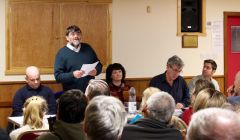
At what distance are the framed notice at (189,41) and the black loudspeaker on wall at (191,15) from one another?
14 cm

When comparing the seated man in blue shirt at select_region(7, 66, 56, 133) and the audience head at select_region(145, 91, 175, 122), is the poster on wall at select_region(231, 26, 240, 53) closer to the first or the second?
the seated man in blue shirt at select_region(7, 66, 56, 133)

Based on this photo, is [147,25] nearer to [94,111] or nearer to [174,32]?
[174,32]

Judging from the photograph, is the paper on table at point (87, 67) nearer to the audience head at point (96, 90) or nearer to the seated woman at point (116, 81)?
the seated woman at point (116, 81)

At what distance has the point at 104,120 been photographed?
2191 millimetres

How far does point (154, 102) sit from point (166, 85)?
108 inches

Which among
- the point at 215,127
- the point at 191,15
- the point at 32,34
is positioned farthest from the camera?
the point at 191,15

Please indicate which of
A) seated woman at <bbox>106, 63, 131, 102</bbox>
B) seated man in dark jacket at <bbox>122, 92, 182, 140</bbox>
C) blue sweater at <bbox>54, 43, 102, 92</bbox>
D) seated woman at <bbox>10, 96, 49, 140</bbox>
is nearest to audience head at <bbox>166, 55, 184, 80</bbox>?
seated woman at <bbox>106, 63, 131, 102</bbox>

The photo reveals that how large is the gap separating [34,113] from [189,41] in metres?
4.02

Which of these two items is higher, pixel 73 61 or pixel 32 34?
pixel 32 34

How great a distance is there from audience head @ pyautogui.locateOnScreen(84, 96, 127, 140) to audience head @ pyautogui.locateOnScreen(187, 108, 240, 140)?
66 centimetres

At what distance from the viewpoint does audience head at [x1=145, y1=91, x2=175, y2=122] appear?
3.22 meters

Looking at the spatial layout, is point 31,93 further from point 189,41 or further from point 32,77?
point 189,41

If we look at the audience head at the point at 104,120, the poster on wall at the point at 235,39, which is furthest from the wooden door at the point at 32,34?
the audience head at the point at 104,120

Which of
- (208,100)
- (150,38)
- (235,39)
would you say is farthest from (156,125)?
(235,39)
